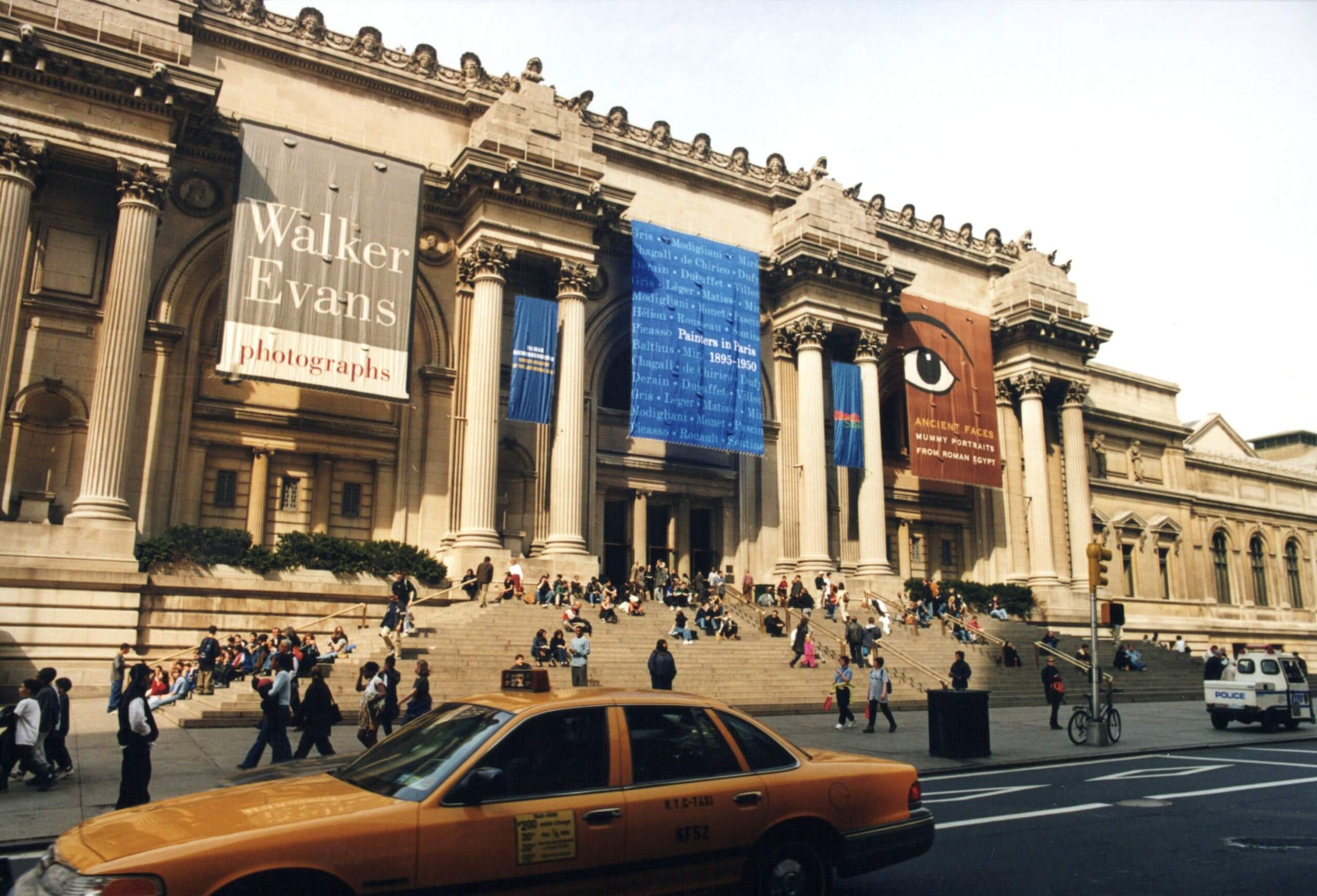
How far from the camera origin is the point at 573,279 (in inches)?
1248

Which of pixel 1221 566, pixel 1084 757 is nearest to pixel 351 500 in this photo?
pixel 1084 757

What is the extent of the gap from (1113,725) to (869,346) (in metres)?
20.9

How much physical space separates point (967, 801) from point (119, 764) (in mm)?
12120

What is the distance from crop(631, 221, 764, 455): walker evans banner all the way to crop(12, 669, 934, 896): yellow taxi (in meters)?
25.5

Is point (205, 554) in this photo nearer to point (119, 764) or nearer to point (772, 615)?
point (119, 764)

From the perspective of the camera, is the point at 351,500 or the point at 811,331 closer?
the point at 351,500

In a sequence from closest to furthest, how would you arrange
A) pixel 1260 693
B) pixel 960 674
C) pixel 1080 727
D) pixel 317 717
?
pixel 317 717, pixel 1080 727, pixel 960 674, pixel 1260 693

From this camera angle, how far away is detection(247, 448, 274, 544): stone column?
28.3 m

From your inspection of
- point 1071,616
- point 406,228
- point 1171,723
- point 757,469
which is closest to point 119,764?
point 406,228

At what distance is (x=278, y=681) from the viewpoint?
44.3ft

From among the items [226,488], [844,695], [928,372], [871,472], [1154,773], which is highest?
[928,372]

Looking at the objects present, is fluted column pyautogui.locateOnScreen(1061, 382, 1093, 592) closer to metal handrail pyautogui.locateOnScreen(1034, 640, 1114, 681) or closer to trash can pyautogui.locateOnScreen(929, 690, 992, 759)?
metal handrail pyautogui.locateOnScreen(1034, 640, 1114, 681)

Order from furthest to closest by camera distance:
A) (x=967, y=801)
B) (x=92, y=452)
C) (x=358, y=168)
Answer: (x=358, y=168)
(x=92, y=452)
(x=967, y=801)

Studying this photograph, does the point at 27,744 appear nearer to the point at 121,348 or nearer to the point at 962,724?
the point at 962,724
